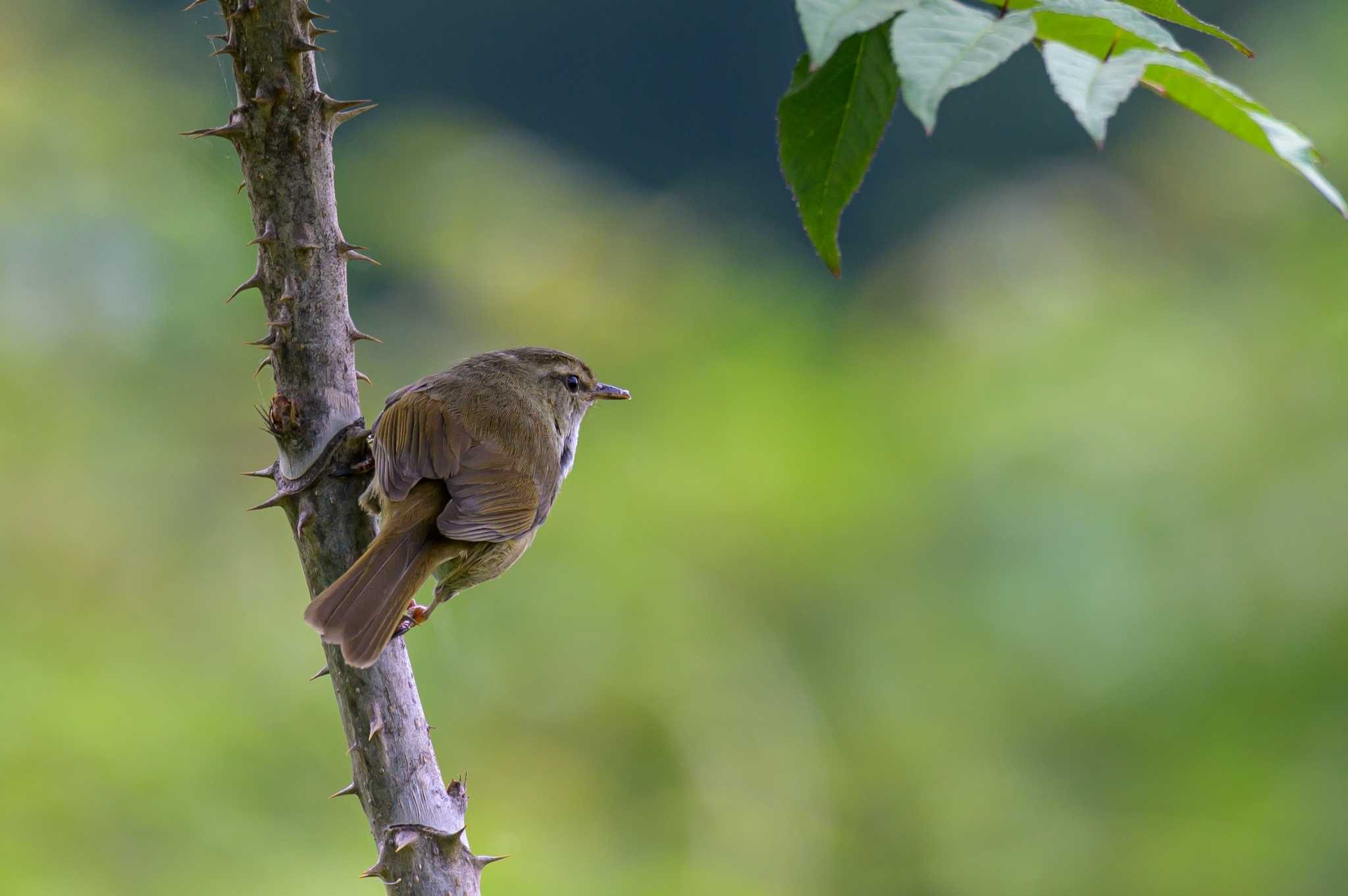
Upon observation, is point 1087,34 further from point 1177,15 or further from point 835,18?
point 835,18

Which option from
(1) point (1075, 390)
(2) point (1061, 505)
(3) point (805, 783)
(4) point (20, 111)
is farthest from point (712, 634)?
(4) point (20, 111)

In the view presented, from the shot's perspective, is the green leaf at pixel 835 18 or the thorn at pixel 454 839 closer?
the green leaf at pixel 835 18

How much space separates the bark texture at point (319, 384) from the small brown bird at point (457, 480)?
7 cm

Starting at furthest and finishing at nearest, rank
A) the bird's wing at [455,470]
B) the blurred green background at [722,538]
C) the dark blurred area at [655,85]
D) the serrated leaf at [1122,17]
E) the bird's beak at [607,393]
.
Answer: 1. the dark blurred area at [655,85]
2. the blurred green background at [722,538]
3. the bird's beak at [607,393]
4. the bird's wing at [455,470]
5. the serrated leaf at [1122,17]

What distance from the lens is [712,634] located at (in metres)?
6.16

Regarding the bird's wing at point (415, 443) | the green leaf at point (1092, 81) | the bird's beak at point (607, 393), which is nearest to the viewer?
the green leaf at point (1092, 81)

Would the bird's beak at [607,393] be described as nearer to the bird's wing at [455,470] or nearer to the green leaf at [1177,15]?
the bird's wing at [455,470]

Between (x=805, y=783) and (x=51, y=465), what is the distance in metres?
3.72

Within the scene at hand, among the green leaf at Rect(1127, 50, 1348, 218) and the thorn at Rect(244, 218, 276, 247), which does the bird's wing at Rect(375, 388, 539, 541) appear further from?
the green leaf at Rect(1127, 50, 1348, 218)

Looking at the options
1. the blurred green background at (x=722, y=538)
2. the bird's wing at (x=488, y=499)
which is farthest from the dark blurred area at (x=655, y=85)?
the bird's wing at (x=488, y=499)

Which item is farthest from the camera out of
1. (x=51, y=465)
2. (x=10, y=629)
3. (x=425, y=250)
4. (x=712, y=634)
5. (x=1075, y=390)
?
(x=425, y=250)

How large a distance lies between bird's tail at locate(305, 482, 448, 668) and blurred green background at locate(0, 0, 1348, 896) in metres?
3.14

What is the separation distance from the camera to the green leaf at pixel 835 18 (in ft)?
3.01

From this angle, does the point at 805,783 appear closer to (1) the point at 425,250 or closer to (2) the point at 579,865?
(2) the point at 579,865
